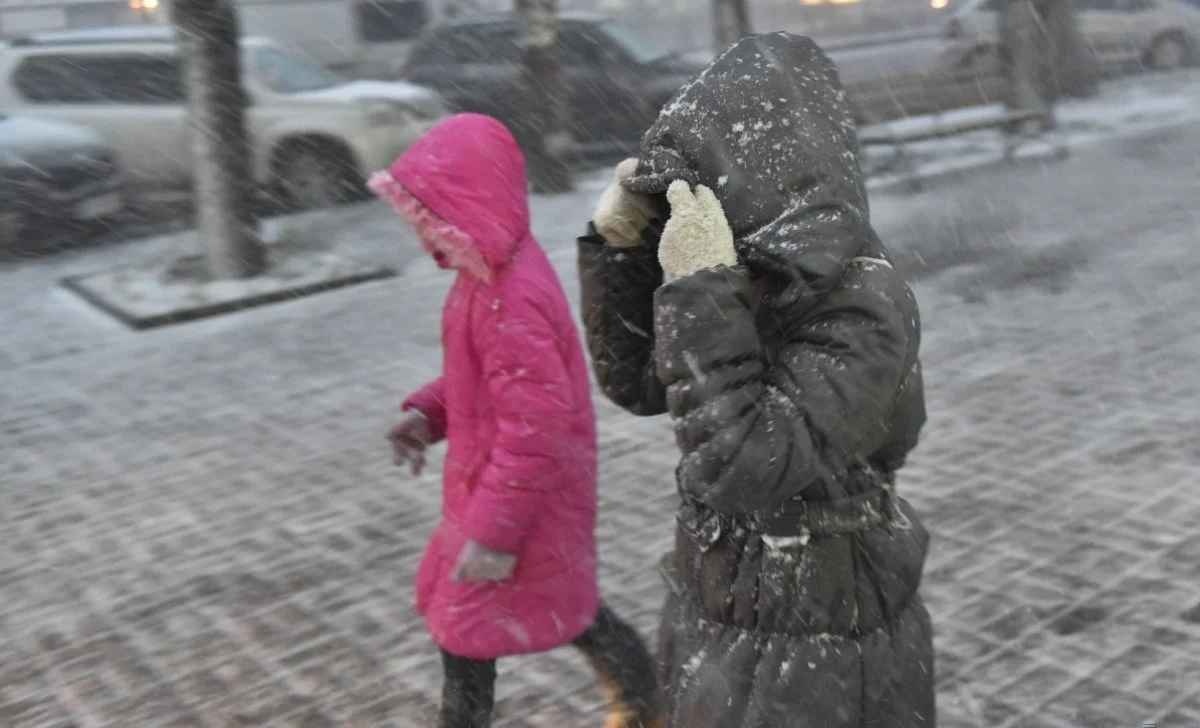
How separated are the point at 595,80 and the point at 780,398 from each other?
1461 centimetres

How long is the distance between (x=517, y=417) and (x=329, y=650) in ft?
5.82

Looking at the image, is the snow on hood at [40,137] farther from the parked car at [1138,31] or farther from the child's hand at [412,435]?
the parked car at [1138,31]

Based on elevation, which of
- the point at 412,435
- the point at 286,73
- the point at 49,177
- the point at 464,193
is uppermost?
the point at 464,193

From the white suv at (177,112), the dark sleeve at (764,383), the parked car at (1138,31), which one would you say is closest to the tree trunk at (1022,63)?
the white suv at (177,112)

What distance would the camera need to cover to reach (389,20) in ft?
79.6

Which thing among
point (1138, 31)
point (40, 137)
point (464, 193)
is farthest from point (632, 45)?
point (464, 193)

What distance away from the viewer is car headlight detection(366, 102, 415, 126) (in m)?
Result: 13.4

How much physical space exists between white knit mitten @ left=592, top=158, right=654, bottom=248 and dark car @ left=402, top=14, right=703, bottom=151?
541 inches

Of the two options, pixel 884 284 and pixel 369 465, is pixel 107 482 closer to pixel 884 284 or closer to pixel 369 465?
pixel 369 465

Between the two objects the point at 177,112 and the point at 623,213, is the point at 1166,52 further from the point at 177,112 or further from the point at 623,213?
the point at 623,213

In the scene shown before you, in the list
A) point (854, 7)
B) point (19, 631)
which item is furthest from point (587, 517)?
point (854, 7)

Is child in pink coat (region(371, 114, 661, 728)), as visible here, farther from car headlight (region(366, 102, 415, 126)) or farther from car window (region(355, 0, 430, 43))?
car window (region(355, 0, 430, 43))

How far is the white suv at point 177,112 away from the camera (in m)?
13.3

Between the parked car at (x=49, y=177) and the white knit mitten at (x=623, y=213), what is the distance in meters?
10.7
